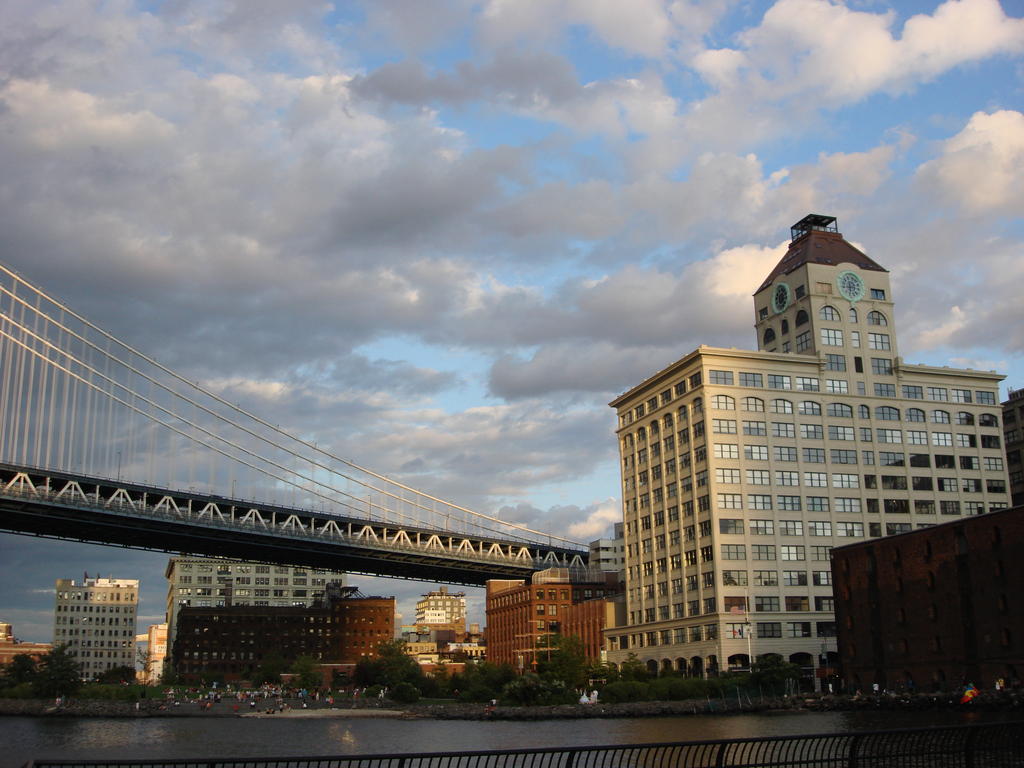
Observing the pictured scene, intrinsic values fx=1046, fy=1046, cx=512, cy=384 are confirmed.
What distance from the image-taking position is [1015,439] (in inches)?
5655

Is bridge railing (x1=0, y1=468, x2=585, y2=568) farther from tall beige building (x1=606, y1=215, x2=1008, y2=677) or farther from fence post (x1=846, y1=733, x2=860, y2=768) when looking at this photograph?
fence post (x1=846, y1=733, x2=860, y2=768)

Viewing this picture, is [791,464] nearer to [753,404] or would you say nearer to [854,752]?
[753,404]

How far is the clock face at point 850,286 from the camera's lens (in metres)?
126

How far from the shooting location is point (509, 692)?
10431cm

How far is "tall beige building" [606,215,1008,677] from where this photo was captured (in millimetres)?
114562

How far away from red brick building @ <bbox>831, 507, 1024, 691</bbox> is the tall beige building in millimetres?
18792

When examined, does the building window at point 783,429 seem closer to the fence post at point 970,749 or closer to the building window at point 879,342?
the building window at point 879,342

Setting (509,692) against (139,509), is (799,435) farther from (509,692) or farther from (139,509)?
(139,509)

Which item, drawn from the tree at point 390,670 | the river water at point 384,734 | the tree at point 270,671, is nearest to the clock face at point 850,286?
the river water at point 384,734

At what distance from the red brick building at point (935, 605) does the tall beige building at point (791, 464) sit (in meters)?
18.8

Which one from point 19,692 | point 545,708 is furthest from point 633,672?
point 19,692

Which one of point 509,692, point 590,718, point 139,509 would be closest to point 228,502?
point 139,509

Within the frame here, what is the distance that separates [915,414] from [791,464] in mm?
18449

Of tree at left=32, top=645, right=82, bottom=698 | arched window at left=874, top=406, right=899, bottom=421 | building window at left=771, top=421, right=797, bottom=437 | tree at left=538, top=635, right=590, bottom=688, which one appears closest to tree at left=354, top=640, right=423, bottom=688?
tree at left=538, top=635, right=590, bottom=688
